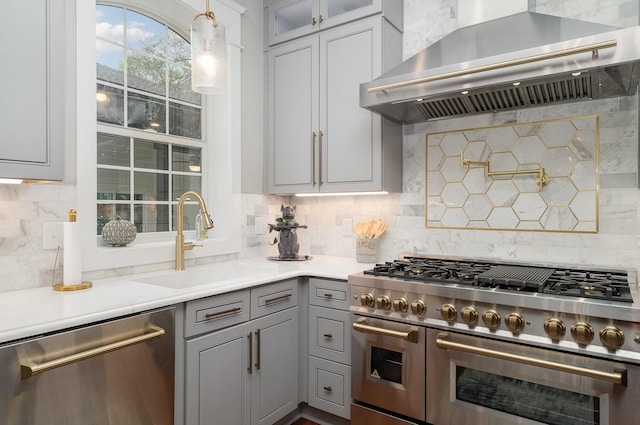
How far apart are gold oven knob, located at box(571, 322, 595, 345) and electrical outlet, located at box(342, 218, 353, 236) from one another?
1676 millimetres

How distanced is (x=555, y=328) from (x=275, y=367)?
1.41m

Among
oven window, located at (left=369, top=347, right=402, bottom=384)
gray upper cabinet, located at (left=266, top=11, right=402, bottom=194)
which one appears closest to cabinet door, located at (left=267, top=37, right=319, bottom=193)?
gray upper cabinet, located at (left=266, top=11, right=402, bottom=194)

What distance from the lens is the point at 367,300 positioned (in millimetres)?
2021

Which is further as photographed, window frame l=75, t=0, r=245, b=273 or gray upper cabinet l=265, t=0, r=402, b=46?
gray upper cabinet l=265, t=0, r=402, b=46

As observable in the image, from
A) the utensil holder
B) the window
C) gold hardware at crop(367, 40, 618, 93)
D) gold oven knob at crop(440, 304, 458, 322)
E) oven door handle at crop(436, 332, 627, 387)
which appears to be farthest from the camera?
the utensil holder

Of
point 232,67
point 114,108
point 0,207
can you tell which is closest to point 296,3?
point 232,67

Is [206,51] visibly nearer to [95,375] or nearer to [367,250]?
[95,375]

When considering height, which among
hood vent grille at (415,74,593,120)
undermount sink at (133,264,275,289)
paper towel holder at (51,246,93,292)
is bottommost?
undermount sink at (133,264,275,289)

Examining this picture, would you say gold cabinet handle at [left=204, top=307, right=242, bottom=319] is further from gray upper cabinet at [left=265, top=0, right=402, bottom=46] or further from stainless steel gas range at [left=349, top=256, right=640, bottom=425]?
gray upper cabinet at [left=265, top=0, right=402, bottom=46]

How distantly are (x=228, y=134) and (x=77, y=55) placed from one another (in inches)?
40.9

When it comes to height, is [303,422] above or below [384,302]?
below

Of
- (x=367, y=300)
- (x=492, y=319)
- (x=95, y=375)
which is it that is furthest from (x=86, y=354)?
(x=492, y=319)

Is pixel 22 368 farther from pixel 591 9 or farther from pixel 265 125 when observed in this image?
pixel 591 9

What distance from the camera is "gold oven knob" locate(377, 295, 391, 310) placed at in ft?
6.42
